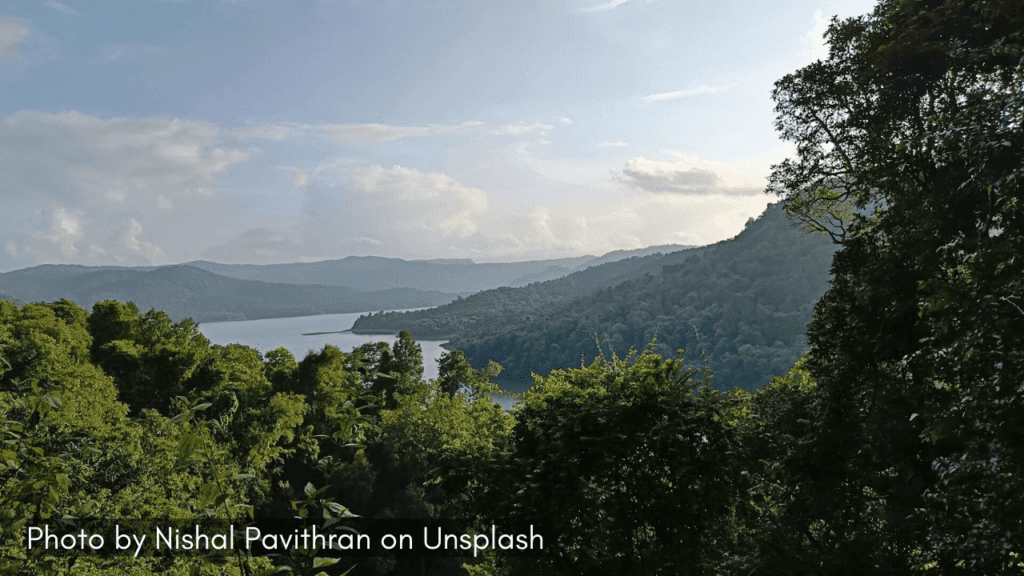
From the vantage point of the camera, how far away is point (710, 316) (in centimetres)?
11588

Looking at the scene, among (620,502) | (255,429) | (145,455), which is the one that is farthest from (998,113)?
(255,429)

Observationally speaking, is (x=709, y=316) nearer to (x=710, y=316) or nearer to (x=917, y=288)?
(x=710, y=316)

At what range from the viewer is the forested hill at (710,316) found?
4087 inches

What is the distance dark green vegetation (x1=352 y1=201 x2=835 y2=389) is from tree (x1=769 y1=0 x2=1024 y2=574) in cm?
8403

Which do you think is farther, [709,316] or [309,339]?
[309,339]

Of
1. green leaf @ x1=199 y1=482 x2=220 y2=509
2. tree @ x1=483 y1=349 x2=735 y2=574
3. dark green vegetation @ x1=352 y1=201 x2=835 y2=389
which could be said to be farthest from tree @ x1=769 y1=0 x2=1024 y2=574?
dark green vegetation @ x1=352 y1=201 x2=835 y2=389

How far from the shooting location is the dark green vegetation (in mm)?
103812

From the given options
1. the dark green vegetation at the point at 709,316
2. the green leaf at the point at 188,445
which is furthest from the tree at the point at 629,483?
the dark green vegetation at the point at 709,316

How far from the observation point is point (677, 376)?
36.8ft

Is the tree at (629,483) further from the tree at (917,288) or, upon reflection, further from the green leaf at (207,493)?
the green leaf at (207,493)

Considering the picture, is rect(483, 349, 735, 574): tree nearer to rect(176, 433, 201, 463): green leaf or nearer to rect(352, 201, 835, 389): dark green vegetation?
rect(176, 433, 201, 463): green leaf

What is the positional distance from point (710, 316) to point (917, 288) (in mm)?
112132

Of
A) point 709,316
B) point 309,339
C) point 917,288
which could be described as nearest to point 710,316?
point 709,316

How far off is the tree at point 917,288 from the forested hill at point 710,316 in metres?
88.5
